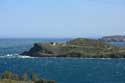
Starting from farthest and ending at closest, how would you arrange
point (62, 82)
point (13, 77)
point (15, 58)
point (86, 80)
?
point (15, 58), point (86, 80), point (62, 82), point (13, 77)

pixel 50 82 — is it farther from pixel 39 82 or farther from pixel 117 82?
pixel 117 82

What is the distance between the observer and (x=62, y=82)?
10194 centimetres

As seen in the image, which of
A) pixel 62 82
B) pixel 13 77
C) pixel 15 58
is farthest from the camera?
pixel 15 58

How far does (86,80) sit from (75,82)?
6770 mm

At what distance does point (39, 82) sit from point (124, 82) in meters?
37.8

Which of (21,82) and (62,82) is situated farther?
(62,82)

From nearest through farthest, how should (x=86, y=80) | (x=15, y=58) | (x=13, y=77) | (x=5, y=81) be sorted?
(x=5, y=81) → (x=13, y=77) → (x=86, y=80) → (x=15, y=58)

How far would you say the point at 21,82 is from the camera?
69688 millimetres

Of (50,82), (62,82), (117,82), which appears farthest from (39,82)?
(117,82)

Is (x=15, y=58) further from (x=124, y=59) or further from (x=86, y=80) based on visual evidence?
(x=86, y=80)

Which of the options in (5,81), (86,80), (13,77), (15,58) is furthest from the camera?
(15,58)

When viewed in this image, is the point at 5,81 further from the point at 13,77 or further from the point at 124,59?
the point at 124,59

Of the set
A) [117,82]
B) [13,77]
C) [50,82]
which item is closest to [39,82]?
[50,82]

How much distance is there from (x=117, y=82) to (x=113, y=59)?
93671 mm
